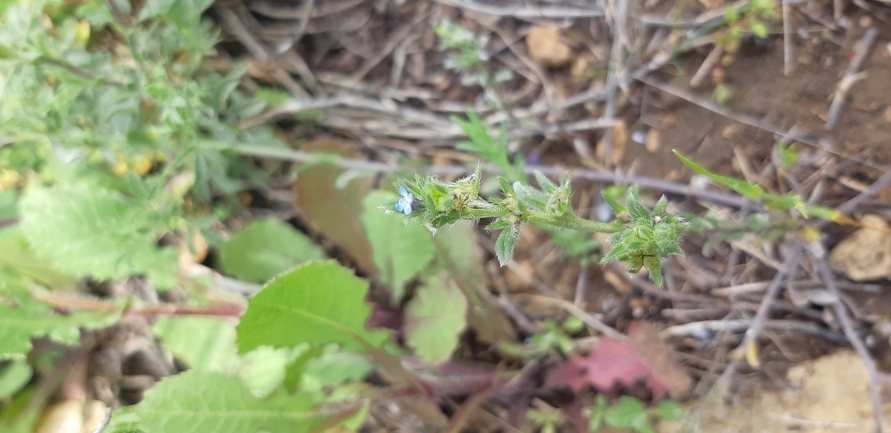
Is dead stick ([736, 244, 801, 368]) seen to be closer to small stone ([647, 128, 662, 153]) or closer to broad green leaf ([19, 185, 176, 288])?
small stone ([647, 128, 662, 153])

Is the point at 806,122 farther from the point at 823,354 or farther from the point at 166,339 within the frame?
the point at 166,339

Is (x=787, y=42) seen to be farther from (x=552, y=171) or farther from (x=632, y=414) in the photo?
(x=632, y=414)

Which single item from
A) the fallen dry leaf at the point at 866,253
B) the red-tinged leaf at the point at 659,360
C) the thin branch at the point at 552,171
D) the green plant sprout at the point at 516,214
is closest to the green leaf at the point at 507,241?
the green plant sprout at the point at 516,214

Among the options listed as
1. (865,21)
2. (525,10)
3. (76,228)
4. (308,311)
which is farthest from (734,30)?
(76,228)

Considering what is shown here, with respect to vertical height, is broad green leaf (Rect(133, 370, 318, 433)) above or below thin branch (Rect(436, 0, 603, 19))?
below

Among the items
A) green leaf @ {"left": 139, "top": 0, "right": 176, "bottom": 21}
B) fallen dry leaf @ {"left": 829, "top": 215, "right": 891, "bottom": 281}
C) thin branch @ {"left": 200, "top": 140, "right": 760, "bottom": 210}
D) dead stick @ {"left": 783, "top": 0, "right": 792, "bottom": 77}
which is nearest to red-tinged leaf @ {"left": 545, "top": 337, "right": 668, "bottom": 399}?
thin branch @ {"left": 200, "top": 140, "right": 760, "bottom": 210}

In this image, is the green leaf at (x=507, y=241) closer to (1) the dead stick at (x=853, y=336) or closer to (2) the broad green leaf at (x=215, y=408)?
(2) the broad green leaf at (x=215, y=408)

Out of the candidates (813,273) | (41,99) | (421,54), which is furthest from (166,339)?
(813,273)
